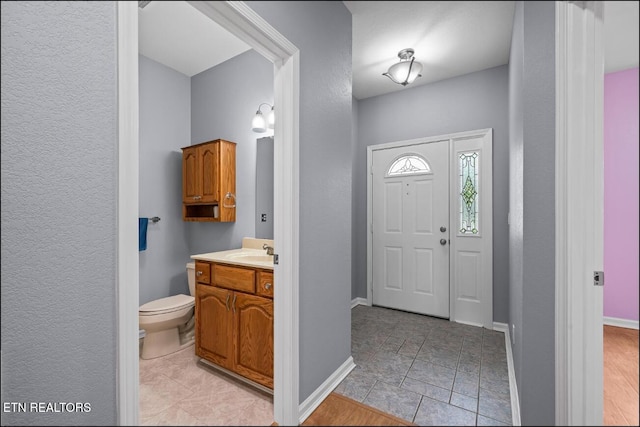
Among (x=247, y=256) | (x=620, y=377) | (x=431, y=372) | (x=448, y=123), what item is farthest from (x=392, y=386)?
(x=448, y=123)

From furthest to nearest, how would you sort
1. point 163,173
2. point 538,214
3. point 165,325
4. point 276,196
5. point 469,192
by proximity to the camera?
point 469,192
point 163,173
point 165,325
point 276,196
point 538,214

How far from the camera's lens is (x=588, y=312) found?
111 centimetres

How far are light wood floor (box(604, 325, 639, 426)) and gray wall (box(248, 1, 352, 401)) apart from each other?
1.21 metres

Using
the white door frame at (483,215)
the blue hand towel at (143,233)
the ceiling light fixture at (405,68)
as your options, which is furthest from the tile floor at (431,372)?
the ceiling light fixture at (405,68)

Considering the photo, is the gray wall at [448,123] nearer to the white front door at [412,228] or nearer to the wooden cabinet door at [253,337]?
the white front door at [412,228]

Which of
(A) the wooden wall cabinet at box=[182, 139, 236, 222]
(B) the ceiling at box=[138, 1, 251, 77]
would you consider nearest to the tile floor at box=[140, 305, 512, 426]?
(A) the wooden wall cabinet at box=[182, 139, 236, 222]

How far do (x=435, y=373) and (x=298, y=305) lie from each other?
3.51 ft

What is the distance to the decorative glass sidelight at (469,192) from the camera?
257 centimetres

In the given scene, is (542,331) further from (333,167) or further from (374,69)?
(374,69)

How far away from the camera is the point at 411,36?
1.74m

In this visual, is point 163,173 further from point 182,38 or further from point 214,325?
point 214,325

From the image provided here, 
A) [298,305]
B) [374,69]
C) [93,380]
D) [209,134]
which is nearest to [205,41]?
[209,134]

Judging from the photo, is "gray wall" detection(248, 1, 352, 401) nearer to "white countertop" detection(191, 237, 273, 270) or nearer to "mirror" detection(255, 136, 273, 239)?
"white countertop" detection(191, 237, 273, 270)

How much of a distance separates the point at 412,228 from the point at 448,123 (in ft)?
3.61
